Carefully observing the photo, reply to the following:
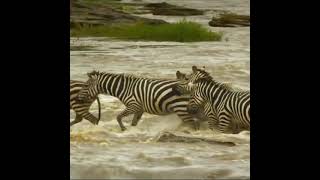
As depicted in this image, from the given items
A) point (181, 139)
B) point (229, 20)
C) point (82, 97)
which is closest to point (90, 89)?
point (82, 97)

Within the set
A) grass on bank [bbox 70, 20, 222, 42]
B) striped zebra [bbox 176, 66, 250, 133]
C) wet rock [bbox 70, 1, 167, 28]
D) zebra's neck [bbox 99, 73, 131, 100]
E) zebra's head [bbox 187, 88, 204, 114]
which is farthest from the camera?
wet rock [bbox 70, 1, 167, 28]

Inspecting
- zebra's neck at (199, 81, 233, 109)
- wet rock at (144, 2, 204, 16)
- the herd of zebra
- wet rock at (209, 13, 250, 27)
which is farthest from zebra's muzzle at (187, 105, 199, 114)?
wet rock at (144, 2, 204, 16)

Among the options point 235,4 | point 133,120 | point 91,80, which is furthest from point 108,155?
point 235,4

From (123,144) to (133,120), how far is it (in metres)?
0.55

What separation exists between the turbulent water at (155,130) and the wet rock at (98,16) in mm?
845

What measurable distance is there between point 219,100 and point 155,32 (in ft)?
9.94

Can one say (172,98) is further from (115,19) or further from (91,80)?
(115,19)

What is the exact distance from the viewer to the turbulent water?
6676 mm

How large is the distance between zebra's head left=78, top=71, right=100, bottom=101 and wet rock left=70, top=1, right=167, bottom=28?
8.44 feet

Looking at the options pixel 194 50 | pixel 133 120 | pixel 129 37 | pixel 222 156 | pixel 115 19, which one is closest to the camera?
pixel 222 156

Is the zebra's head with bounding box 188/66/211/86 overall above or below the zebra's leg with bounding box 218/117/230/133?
above

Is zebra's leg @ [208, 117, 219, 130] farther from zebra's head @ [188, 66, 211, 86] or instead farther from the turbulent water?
zebra's head @ [188, 66, 211, 86]

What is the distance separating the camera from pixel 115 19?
36.6ft

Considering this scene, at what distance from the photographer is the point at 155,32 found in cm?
1070
